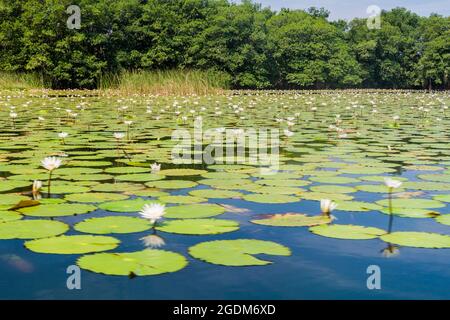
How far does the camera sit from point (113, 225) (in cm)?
257

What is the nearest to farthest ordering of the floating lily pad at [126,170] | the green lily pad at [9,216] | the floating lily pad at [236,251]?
the floating lily pad at [236,251] < the green lily pad at [9,216] < the floating lily pad at [126,170]

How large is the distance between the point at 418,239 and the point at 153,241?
3.86 feet

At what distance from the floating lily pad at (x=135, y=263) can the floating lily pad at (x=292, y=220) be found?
0.69 m

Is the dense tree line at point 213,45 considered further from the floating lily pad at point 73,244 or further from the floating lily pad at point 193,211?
the floating lily pad at point 73,244

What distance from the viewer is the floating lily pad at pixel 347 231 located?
2443mm

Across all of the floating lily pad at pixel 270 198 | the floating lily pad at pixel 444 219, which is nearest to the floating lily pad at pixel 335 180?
the floating lily pad at pixel 270 198

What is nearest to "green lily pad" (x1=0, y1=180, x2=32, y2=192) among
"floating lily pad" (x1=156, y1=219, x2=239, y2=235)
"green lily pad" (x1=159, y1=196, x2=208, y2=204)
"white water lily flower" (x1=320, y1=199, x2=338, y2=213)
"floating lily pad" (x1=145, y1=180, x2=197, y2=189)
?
"floating lily pad" (x1=145, y1=180, x2=197, y2=189)

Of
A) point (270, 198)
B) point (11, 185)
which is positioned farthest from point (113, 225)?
point (11, 185)

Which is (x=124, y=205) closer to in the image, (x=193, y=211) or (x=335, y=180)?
(x=193, y=211)

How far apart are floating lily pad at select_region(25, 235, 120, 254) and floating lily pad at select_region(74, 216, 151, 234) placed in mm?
119

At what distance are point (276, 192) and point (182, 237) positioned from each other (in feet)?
3.59

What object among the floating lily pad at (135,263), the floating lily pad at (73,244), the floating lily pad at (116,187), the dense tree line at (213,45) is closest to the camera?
the floating lily pad at (135,263)

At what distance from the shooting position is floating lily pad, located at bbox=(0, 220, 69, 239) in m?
2.38

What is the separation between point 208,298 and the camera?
5.71ft
